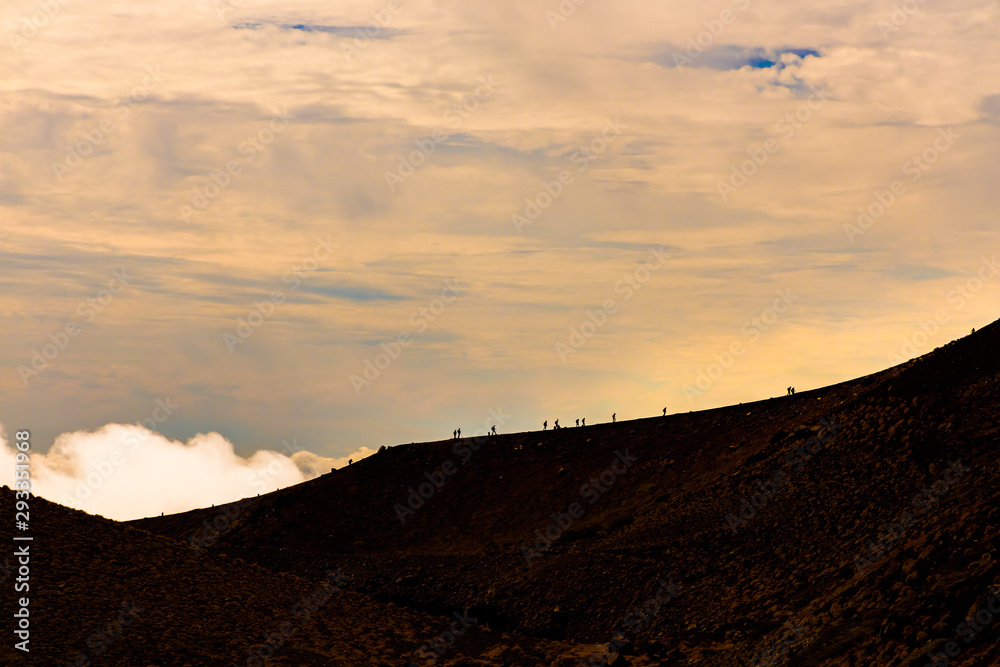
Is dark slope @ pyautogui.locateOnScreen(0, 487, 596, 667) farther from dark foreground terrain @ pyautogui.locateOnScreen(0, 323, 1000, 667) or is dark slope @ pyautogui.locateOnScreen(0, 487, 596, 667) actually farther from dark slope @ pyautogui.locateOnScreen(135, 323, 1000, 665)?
dark slope @ pyautogui.locateOnScreen(135, 323, 1000, 665)

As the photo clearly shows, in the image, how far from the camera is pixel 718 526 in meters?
37.2

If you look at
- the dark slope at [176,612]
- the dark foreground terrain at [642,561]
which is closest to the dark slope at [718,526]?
the dark foreground terrain at [642,561]

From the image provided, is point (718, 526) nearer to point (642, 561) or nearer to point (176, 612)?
point (642, 561)

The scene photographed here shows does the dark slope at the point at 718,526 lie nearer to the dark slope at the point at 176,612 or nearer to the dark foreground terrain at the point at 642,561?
the dark foreground terrain at the point at 642,561

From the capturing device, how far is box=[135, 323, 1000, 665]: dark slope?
26641mm

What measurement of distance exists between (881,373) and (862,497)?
1444 centimetres

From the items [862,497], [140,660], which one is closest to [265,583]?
[140,660]

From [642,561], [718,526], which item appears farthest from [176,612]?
[718,526]

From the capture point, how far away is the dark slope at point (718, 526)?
26.6 meters

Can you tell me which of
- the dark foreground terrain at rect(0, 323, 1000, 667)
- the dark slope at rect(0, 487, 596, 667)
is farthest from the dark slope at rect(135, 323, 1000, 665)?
the dark slope at rect(0, 487, 596, 667)

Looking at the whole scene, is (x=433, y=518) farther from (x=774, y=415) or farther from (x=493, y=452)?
(x=774, y=415)

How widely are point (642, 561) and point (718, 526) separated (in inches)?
153

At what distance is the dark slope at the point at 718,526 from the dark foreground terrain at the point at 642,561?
10cm

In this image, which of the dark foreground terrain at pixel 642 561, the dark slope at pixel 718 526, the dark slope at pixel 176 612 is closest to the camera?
the dark slope at pixel 176 612
